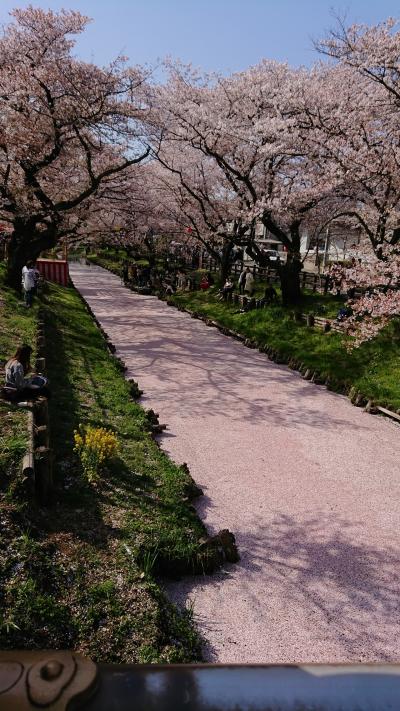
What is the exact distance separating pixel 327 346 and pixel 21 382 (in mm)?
10764

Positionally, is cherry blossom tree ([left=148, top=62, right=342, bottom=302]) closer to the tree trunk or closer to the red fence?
the tree trunk

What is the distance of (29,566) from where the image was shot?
508cm

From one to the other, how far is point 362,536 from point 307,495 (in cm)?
121

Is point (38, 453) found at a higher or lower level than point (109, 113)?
lower

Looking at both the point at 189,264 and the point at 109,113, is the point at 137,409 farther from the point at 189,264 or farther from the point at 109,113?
the point at 189,264

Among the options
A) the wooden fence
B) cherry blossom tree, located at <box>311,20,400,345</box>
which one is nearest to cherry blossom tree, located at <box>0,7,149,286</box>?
cherry blossom tree, located at <box>311,20,400,345</box>

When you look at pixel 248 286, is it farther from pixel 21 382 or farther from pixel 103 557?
pixel 103 557

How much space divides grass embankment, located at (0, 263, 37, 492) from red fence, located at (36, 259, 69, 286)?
988 cm

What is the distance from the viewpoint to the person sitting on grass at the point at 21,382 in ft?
28.5

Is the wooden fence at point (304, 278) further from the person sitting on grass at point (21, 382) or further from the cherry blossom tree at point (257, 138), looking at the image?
the person sitting on grass at point (21, 382)

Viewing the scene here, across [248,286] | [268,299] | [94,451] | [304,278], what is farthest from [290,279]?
[94,451]

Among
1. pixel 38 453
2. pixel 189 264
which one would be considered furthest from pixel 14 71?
pixel 189 264

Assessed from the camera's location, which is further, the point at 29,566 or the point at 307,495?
the point at 307,495

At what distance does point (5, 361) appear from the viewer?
1134 cm
